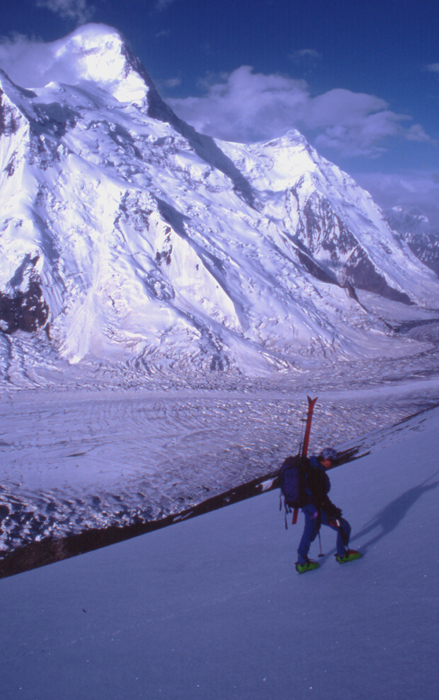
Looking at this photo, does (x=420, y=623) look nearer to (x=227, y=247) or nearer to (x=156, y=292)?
(x=156, y=292)

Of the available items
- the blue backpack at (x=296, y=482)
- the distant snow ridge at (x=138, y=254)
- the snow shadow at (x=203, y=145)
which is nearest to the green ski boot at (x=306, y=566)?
the blue backpack at (x=296, y=482)

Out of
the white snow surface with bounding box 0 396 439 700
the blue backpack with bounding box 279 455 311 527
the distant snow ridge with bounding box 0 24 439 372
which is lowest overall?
the white snow surface with bounding box 0 396 439 700

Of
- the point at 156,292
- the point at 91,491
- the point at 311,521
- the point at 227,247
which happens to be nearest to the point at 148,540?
the point at 311,521

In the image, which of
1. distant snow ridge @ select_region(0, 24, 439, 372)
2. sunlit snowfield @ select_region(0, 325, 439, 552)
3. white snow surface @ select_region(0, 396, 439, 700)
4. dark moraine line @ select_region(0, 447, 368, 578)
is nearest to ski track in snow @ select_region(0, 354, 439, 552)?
sunlit snowfield @ select_region(0, 325, 439, 552)

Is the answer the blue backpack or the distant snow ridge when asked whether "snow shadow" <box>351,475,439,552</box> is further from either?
the distant snow ridge

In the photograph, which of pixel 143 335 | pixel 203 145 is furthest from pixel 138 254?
pixel 203 145

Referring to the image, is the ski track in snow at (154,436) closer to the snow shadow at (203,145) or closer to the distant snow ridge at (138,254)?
the distant snow ridge at (138,254)
